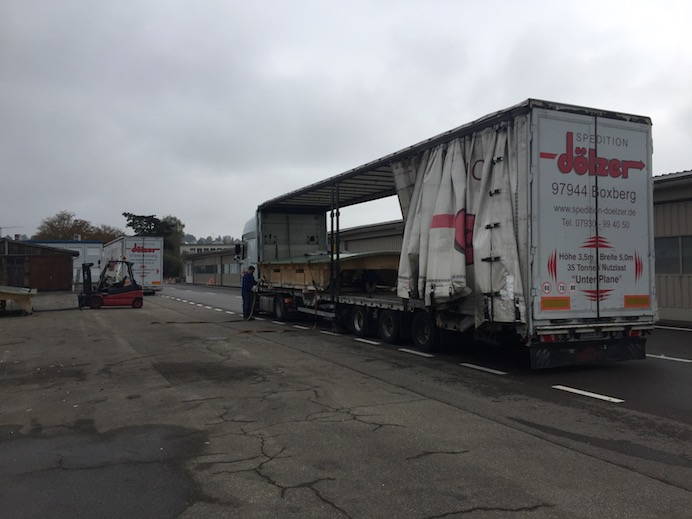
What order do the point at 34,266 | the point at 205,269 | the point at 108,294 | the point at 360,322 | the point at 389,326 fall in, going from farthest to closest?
the point at 205,269, the point at 34,266, the point at 108,294, the point at 360,322, the point at 389,326

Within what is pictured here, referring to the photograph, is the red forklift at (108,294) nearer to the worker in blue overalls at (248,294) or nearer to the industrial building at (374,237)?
the worker in blue overalls at (248,294)

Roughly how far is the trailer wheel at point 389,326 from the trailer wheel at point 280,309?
607cm

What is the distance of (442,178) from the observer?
9.99m

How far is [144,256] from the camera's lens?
122 feet

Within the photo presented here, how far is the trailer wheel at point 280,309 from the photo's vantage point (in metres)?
18.5

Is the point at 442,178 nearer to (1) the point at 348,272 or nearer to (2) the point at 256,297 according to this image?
(1) the point at 348,272

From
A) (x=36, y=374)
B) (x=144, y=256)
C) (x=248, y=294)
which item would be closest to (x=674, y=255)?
(x=248, y=294)

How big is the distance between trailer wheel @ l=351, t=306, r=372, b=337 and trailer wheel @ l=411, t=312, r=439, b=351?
6.39ft

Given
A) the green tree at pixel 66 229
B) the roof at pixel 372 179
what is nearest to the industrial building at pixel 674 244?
the roof at pixel 372 179

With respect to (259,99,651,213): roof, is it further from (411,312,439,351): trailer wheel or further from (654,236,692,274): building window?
(654,236,692,274): building window

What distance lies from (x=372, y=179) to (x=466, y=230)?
5263mm

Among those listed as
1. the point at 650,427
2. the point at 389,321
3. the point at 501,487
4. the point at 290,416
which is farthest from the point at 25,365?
the point at 650,427

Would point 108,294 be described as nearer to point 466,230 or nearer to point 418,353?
point 418,353

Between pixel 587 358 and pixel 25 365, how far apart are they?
9.75 meters
